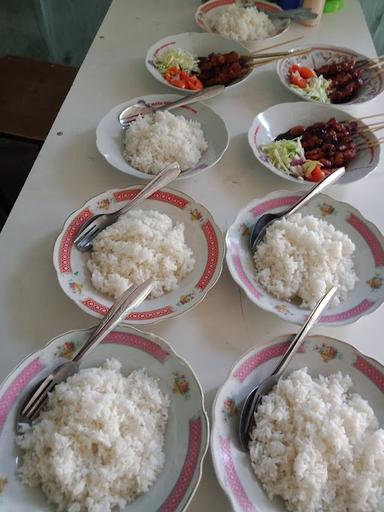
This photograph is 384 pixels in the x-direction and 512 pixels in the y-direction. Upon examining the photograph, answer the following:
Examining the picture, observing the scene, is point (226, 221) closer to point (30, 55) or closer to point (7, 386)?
point (7, 386)

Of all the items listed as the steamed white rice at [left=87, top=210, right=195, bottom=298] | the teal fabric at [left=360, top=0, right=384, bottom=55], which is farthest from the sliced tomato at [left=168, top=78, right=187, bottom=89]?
the teal fabric at [left=360, top=0, right=384, bottom=55]

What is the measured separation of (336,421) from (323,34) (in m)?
1.78

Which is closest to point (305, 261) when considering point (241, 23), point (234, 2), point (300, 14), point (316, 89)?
point (316, 89)

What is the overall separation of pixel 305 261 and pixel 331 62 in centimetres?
110

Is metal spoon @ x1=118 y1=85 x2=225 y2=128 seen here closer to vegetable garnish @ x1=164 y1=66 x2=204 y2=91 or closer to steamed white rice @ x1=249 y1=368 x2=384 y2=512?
vegetable garnish @ x1=164 y1=66 x2=204 y2=91

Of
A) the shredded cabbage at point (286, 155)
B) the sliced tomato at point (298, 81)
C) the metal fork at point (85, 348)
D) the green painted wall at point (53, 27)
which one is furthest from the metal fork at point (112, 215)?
the green painted wall at point (53, 27)

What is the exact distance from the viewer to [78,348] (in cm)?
92

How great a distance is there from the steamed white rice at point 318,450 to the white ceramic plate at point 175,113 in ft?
2.31

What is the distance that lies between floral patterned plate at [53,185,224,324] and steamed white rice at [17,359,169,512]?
0.18 meters

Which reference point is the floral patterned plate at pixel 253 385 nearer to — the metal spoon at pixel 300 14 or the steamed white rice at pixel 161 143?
the steamed white rice at pixel 161 143

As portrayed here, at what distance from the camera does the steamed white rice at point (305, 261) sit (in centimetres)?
107

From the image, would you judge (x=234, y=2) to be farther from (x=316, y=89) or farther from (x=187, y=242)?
(x=187, y=242)

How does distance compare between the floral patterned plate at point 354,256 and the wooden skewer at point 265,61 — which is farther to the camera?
the wooden skewer at point 265,61

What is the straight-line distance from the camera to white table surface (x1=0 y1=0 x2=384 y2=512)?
1017 mm
